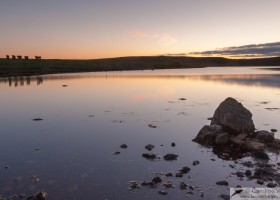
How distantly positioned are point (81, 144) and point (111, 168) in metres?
6.16

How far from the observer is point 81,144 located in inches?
1017

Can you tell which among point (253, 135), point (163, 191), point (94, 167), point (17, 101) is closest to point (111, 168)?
point (94, 167)

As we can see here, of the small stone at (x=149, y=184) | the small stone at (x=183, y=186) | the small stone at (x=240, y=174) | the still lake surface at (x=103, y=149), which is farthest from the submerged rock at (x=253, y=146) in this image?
the small stone at (x=149, y=184)

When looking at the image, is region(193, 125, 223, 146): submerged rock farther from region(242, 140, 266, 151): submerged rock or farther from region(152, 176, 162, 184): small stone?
region(152, 176, 162, 184): small stone

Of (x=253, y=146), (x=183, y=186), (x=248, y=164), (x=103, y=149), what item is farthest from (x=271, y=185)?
(x=103, y=149)

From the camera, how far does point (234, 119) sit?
28.0m

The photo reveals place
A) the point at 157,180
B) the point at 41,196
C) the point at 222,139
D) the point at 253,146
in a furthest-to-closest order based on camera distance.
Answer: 1. the point at 222,139
2. the point at 253,146
3. the point at 157,180
4. the point at 41,196

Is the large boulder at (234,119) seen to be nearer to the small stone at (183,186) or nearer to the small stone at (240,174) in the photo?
the small stone at (240,174)

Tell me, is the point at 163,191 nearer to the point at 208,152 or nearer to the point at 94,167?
the point at 94,167

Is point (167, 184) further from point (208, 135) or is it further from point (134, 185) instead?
point (208, 135)

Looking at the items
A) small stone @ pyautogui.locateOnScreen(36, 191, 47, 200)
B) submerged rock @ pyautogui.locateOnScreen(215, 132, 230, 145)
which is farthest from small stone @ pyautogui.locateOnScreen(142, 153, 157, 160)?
small stone @ pyautogui.locateOnScreen(36, 191, 47, 200)

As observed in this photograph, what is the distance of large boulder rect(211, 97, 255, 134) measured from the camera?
27.8 metres

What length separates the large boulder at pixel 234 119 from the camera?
1094 inches

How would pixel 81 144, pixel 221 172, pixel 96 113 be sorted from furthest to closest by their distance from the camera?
pixel 96 113, pixel 81 144, pixel 221 172
